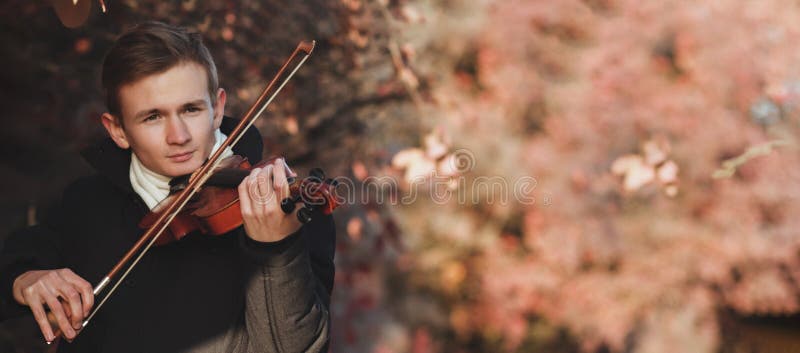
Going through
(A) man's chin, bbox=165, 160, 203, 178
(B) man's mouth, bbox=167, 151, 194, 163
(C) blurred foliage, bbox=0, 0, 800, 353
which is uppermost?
(B) man's mouth, bbox=167, 151, 194, 163

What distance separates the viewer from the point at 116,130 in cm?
206

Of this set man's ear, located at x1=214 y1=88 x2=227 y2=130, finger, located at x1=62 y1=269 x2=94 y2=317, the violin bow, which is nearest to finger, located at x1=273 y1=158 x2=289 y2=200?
the violin bow

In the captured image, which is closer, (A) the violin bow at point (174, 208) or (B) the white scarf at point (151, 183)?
(A) the violin bow at point (174, 208)

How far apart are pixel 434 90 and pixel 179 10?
6.74ft

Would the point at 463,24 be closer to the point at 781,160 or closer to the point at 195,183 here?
the point at 781,160

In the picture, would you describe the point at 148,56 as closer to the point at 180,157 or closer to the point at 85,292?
the point at 180,157

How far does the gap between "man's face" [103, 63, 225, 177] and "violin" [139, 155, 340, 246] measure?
6 centimetres

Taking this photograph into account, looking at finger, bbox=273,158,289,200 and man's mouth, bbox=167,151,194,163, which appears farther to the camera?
man's mouth, bbox=167,151,194,163

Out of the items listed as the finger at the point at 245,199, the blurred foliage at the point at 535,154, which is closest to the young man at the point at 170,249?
the finger at the point at 245,199

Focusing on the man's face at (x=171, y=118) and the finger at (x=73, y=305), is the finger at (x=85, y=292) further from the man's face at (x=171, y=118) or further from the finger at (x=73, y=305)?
the man's face at (x=171, y=118)

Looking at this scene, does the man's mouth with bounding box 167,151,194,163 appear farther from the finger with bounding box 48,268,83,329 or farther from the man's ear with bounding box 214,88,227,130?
the finger with bounding box 48,268,83,329

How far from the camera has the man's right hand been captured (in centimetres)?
173

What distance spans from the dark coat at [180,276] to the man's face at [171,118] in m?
0.14

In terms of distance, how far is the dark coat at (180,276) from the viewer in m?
1.85
